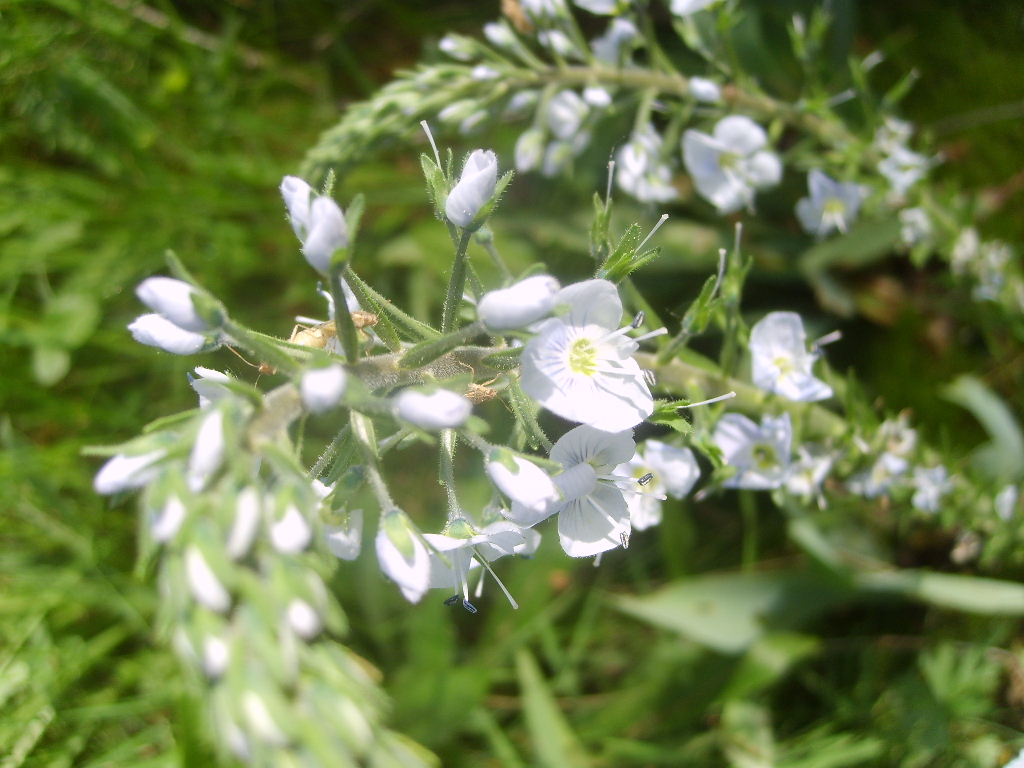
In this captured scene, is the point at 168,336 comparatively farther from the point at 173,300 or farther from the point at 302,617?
the point at 302,617

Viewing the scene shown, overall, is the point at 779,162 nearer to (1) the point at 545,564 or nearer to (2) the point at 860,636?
(1) the point at 545,564

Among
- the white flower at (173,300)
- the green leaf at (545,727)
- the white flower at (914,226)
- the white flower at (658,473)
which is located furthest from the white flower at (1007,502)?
the white flower at (173,300)

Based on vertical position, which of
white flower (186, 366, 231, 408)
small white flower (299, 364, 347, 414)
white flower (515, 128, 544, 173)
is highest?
small white flower (299, 364, 347, 414)

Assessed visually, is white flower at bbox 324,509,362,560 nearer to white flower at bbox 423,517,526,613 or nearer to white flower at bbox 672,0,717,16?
white flower at bbox 423,517,526,613

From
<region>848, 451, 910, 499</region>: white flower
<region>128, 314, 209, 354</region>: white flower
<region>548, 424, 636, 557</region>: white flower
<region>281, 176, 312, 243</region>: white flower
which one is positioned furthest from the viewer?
<region>848, 451, 910, 499</region>: white flower

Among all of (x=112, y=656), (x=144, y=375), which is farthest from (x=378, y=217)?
(x=112, y=656)

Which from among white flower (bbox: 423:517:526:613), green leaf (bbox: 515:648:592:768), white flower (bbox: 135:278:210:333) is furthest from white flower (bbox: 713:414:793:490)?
green leaf (bbox: 515:648:592:768)

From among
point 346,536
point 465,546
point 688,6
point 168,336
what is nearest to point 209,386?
point 168,336
